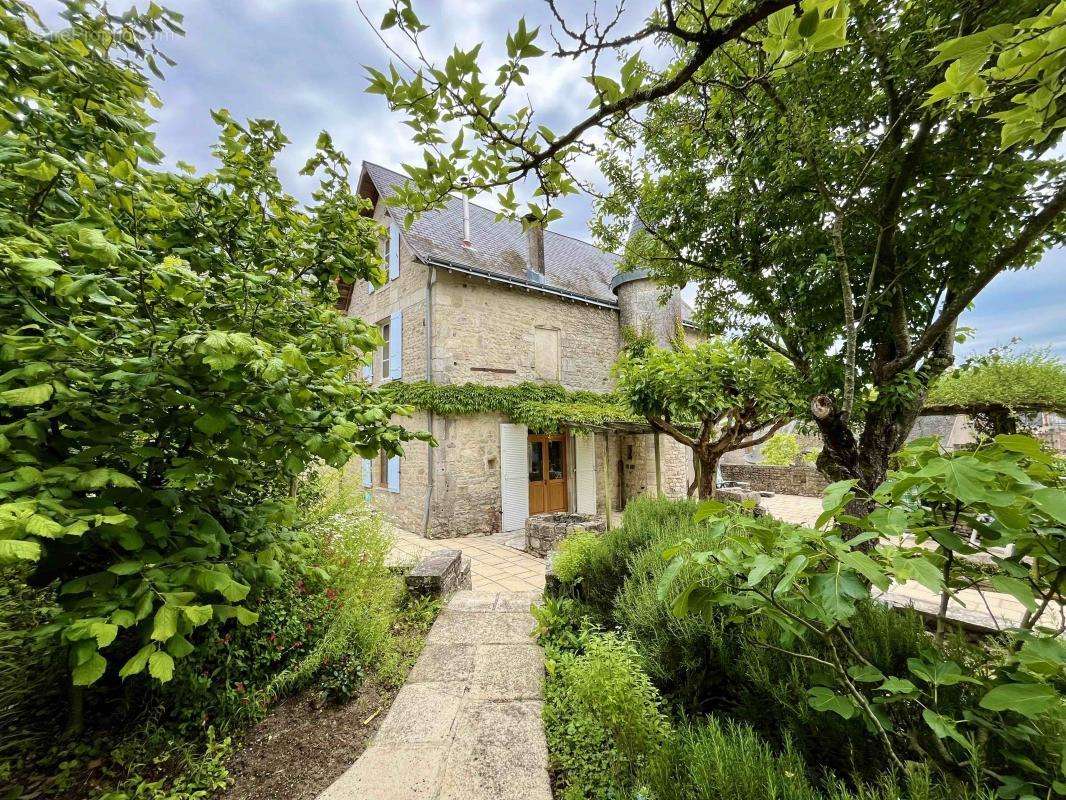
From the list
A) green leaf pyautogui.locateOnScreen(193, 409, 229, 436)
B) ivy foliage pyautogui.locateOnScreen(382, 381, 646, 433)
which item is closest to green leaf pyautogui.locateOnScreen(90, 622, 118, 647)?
green leaf pyautogui.locateOnScreen(193, 409, 229, 436)

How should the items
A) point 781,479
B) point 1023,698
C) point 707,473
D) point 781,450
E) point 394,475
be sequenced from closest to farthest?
point 1023,698
point 707,473
point 394,475
point 781,479
point 781,450

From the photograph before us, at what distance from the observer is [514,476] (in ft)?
29.8

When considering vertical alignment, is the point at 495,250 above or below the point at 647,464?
above

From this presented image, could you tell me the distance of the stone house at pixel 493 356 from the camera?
8.48 m

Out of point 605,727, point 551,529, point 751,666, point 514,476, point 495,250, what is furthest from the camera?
point 495,250

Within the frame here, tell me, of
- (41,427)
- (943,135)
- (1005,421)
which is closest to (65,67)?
(41,427)

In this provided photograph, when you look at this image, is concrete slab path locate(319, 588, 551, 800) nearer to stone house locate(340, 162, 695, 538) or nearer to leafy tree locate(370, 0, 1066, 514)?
leafy tree locate(370, 0, 1066, 514)

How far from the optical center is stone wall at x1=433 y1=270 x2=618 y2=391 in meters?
8.55

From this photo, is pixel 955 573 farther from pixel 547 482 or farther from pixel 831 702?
pixel 547 482

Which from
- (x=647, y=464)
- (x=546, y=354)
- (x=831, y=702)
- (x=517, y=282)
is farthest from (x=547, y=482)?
(x=831, y=702)

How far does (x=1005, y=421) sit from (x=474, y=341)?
28.5 feet

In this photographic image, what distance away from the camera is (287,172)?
9.20 feet

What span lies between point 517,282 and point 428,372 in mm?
2907

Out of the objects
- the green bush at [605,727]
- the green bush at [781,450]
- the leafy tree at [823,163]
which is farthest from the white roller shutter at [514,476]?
the green bush at [781,450]
